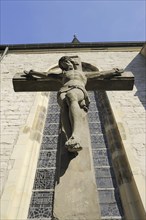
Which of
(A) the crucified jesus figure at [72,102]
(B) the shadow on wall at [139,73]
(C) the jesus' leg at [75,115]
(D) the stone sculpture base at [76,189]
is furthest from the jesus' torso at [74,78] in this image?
(B) the shadow on wall at [139,73]

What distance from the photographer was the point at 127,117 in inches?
268

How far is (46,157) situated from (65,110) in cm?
361

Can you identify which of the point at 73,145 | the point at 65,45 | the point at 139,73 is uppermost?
the point at 65,45

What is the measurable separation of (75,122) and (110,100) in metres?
5.41

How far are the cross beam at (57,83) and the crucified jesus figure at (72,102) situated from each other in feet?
0.67

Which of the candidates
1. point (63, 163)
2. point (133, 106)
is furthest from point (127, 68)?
point (63, 163)

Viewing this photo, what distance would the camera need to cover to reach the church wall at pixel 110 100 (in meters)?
5.38

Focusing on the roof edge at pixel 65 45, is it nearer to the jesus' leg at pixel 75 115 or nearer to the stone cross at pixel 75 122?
the stone cross at pixel 75 122

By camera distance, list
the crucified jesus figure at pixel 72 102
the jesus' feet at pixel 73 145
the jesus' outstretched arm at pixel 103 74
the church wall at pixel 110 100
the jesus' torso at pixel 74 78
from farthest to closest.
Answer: the church wall at pixel 110 100, the jesus' outstretched arm at pixel 103 74, the jesus' torso at pixel 74 78, the crucified jesus figure at pixel 72 102, the jesus' feet at pixel 73 145

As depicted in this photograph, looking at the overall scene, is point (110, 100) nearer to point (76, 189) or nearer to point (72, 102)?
point (72, 102)

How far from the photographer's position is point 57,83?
10.8 ft

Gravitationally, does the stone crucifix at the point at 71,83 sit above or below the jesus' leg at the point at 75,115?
above

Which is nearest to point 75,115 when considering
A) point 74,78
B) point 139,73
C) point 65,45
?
point 74,78

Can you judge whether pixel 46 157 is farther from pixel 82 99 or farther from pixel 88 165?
pixel 88 165
